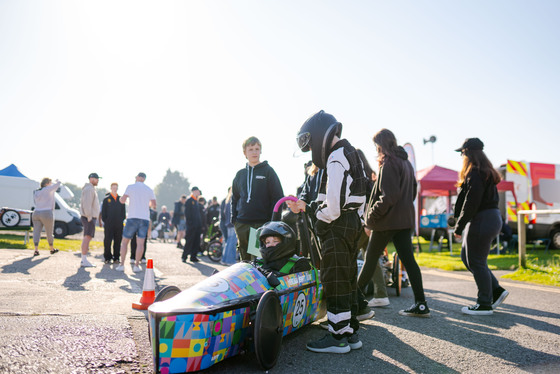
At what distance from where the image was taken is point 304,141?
3520mm

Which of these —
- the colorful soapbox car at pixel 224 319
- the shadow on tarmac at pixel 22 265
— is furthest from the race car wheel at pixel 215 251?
the colorful soapbox car at pixel 224 319

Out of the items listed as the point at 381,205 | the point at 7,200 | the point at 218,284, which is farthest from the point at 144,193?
the point at 7,200

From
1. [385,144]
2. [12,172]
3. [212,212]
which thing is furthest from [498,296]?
[12,172]

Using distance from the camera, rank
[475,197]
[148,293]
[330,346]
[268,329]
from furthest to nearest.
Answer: [475,197] → [148,293] → [330,346] → [268,329]

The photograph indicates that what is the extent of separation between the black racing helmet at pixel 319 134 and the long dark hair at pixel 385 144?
4.13ft

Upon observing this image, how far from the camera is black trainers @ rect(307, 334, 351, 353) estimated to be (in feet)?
10.5

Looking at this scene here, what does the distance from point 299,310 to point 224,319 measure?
1.03m

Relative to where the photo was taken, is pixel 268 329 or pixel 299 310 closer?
pixel 268 329

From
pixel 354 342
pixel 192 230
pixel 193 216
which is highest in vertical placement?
pixel 193 216

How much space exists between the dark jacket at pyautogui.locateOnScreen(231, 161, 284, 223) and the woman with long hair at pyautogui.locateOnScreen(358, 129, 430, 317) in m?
1.14

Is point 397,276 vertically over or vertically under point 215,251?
over

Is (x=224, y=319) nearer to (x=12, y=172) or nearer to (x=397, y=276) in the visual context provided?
(x=397, y=276)

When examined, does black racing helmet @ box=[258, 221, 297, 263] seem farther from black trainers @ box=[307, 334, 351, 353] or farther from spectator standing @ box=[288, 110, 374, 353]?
black trainers @ box=[307, 334, 351, 353]

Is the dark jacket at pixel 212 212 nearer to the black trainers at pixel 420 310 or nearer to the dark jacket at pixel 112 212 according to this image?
the dark jacket at pixel 112 212
